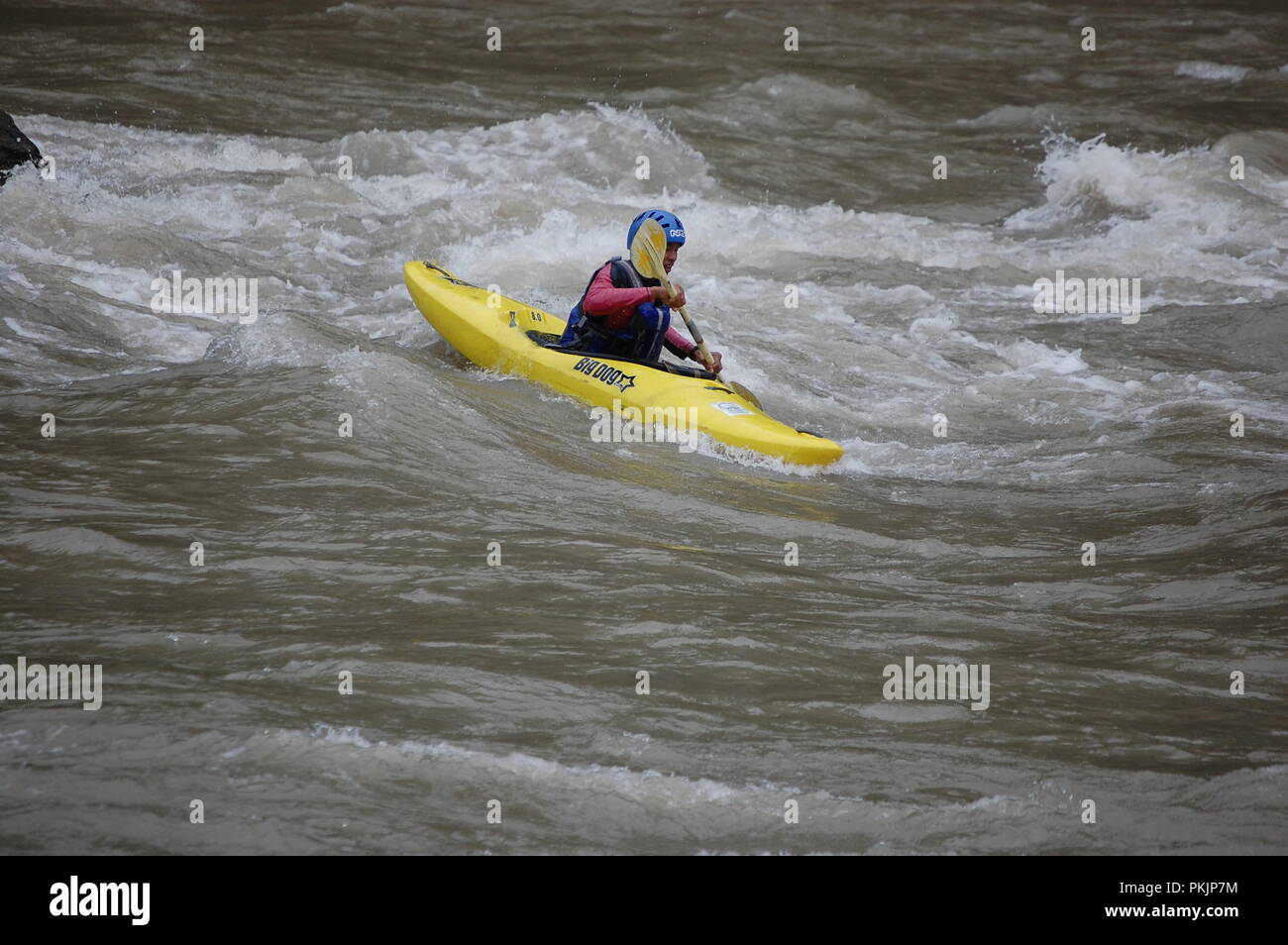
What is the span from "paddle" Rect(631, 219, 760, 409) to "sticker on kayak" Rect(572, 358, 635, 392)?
446mm

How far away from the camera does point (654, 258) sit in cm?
622

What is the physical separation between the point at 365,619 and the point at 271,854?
1.11 metres

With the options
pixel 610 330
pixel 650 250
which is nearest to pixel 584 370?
pixel 610 330

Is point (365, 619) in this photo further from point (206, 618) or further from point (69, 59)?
point (69, 59)

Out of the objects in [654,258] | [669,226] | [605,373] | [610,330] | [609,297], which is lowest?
[605,373]

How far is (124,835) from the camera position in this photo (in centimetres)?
262

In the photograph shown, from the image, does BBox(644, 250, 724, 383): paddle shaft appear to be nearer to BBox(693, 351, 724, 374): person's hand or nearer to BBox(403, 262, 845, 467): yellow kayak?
BBox(693, 351, 724, 374): person's hand

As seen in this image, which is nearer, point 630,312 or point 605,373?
point 605,373

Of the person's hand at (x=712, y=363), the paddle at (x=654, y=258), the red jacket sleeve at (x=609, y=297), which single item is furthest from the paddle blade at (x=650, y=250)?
the person's hand at (x=712, y=363)

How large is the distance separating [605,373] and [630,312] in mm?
362

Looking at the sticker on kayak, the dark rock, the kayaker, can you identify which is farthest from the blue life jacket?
the dark rock

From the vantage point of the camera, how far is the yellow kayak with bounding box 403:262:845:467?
5664 millimetres

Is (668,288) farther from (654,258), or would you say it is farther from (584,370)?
(584,370)
